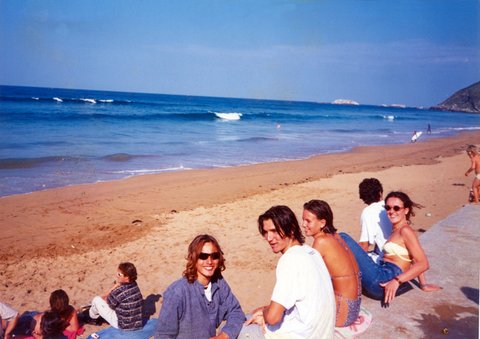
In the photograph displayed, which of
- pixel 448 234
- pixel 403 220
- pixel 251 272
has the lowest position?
pixel 251 272

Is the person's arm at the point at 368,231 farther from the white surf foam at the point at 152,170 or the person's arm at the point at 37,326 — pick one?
the white surf foam at the point at 152,170

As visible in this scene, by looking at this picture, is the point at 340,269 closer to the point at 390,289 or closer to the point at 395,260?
the point at 390,289

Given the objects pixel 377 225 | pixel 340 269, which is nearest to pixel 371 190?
pixel 377 225

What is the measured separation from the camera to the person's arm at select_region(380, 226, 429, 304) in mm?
3421

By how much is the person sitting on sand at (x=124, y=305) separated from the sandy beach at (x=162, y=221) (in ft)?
1.38

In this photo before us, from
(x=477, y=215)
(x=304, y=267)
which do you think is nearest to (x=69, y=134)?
(x=477, y=215)

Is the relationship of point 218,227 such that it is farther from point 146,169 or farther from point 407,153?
point 407,153

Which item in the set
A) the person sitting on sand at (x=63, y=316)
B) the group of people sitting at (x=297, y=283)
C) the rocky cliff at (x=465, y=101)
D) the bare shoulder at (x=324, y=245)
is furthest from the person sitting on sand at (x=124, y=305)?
the rocky cliff at (x=465, y=101)

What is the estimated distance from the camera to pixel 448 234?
5.47m

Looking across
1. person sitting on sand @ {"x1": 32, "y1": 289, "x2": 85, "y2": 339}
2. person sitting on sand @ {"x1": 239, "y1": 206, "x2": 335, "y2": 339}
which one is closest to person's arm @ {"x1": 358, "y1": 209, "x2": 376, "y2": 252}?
person sitting on sand @ {"x1": 239, "y1": 206, "x2": 335, "y2": 339}

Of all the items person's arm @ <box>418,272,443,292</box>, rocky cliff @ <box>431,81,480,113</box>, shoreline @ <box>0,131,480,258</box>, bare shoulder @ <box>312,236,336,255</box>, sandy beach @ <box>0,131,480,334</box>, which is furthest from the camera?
rocky cliff @ <box>431,81,480,113</box>

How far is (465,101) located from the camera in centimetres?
11562

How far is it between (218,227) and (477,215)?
454 cm

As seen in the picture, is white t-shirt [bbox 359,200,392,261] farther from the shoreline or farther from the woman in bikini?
the shoreline
